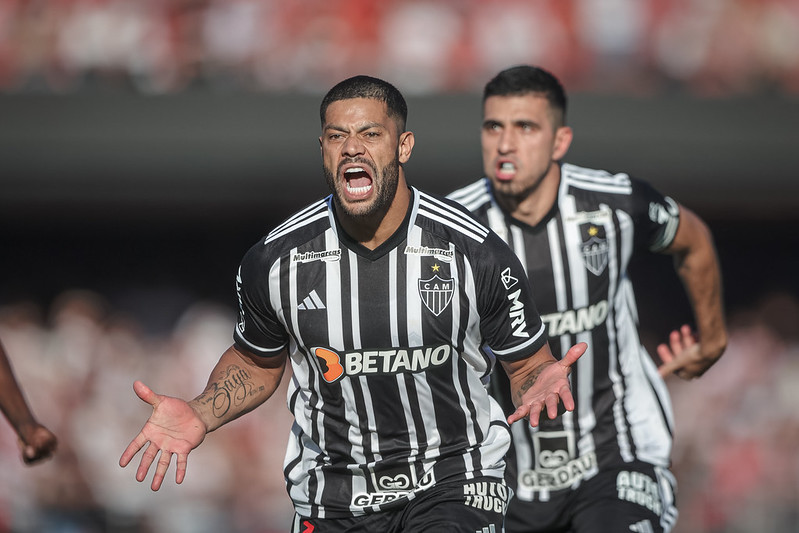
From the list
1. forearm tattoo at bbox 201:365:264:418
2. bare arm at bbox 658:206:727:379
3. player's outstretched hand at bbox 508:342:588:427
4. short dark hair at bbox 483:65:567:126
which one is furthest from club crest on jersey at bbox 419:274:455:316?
bare arm at bbox 658:206:727:379

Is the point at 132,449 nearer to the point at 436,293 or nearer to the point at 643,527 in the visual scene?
the point at 436,293

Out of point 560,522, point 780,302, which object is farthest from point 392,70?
point 560,522

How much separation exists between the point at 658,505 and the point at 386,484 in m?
1.39

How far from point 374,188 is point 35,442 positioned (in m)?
2.03

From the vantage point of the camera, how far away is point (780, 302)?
1160 centimetres

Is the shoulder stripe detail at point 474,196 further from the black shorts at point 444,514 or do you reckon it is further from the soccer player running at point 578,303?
the black shorts at point 444,514

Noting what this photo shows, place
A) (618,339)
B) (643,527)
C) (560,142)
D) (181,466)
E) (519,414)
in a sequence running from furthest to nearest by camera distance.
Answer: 1. (560,142)
2. (618,339)
3. (643,527)
4. (181,466)
5. (519,414)

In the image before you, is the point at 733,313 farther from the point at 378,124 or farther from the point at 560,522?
the point at 378,124

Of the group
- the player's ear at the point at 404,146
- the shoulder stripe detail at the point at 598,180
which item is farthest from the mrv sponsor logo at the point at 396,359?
the shoulder stripe detail at the point at 598,180

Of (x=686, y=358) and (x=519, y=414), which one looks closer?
(x=519, y=414)

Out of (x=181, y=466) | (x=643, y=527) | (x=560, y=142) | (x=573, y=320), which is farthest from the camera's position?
(x=560, y=142)

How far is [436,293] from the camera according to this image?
13.2 feet

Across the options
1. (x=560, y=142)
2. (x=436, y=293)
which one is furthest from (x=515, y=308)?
(x=560, y=142)

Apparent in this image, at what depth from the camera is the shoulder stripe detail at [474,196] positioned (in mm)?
5176
